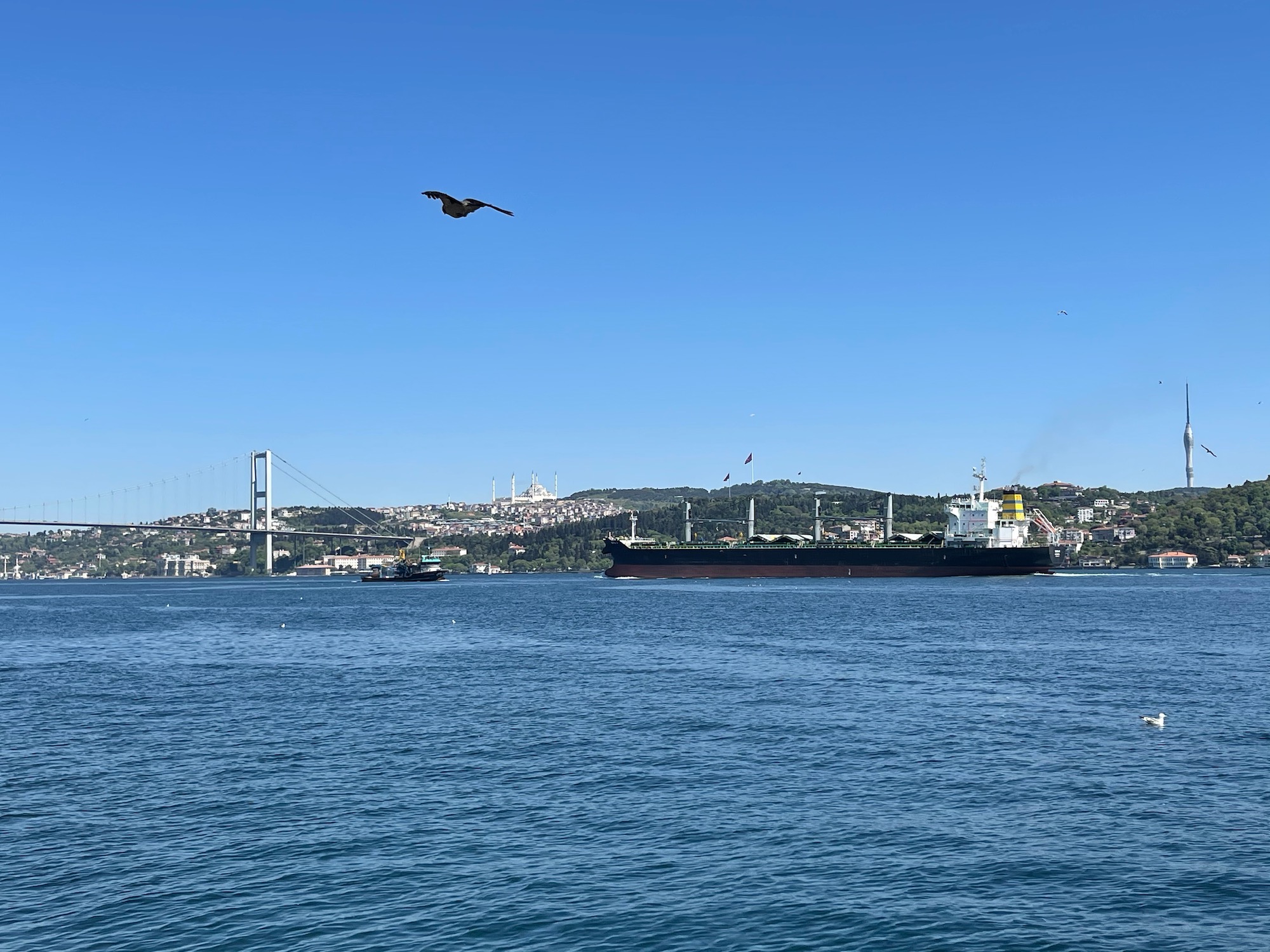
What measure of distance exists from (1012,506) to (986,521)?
4.20 m

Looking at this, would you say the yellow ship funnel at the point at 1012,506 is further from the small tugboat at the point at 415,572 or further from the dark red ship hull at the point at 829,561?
the small tugboat at the point at 415,572

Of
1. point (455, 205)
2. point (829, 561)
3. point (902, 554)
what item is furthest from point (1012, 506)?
point (455, 205)

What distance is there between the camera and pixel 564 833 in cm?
2005

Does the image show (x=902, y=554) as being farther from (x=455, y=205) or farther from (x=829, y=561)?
(x=455, y=205)

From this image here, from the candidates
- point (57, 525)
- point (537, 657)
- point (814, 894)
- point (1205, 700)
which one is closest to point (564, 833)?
point (814, 894)

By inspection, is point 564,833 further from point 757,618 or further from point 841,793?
point 757,618

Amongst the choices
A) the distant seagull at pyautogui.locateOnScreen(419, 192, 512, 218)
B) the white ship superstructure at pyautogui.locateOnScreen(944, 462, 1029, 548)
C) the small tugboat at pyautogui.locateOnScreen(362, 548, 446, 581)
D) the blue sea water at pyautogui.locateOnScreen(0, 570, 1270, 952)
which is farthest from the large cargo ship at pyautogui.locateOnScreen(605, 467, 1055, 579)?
the distant seagull at pyautogui.locateOnScreen(419, 192, 512, 218)

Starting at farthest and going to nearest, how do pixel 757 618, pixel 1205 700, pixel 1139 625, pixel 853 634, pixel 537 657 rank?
pixel 757 618 → pixel 1139 625 → pixel 853 634 → pixel 537 657 → pixel 1205 700

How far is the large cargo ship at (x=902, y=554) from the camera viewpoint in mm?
143250

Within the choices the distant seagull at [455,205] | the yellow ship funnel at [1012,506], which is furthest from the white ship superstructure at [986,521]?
the distant seagull at [455,205]

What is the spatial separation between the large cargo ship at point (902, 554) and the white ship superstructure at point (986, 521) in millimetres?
83

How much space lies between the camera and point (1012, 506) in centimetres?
14625

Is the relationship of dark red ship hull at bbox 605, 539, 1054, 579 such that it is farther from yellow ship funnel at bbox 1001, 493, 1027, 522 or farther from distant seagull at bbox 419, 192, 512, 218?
distant seagull at bbox 419, 192, 512, 218

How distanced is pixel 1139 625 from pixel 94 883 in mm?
61732
